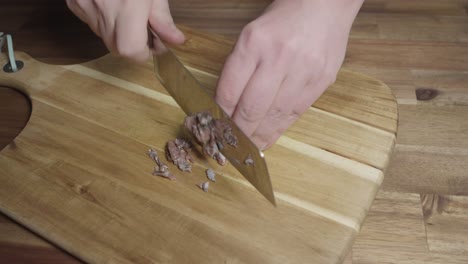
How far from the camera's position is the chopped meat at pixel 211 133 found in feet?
3.88

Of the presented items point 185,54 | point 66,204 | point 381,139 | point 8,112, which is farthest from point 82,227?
point 381,139

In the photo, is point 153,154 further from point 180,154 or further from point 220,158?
point 220,158

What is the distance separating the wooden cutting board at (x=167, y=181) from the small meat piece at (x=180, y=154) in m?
0.02

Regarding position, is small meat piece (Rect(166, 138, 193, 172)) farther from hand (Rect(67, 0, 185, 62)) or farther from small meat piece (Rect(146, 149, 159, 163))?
hand (Rect(67, 0, 185, 62))

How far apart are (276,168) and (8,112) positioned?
0.99 metres

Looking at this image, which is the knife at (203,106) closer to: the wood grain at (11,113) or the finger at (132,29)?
the finger at (132,29)

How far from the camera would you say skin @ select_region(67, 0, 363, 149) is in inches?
46.8

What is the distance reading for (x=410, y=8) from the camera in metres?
2.13

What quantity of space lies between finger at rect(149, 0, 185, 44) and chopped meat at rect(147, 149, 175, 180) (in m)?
0.41

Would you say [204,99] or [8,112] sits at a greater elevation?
[204,99]

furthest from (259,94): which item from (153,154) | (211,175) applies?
(153,154)

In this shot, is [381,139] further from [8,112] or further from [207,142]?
[8,112]

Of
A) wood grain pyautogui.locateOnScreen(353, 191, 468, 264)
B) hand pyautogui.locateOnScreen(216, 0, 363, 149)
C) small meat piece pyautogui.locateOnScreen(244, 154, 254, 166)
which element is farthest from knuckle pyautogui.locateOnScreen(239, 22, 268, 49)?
wood grain pyautogui.locateOnScreen(353, 191, 468, 264)

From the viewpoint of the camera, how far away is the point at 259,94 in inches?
47.2
